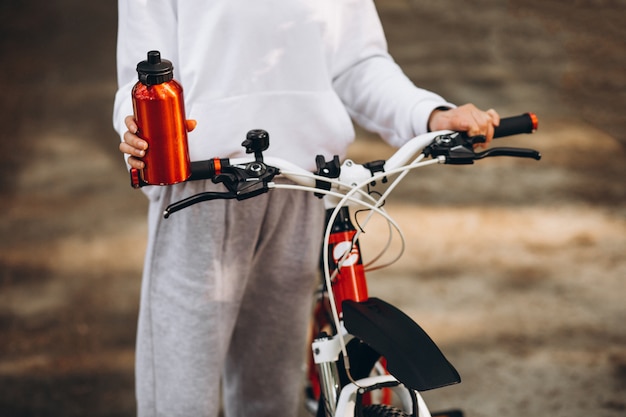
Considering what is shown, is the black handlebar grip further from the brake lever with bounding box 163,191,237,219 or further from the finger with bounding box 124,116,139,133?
the finger with bounding box 124,116,139,133

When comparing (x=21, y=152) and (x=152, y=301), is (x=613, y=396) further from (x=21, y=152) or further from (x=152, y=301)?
(x=21, y=152)

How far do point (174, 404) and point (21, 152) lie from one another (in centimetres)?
241

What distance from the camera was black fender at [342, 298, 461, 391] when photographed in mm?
1122

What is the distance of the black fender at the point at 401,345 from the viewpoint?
112 centimetres

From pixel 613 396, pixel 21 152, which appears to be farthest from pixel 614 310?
pixel 21 152

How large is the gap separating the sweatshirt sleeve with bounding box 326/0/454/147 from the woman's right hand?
0.53 metres

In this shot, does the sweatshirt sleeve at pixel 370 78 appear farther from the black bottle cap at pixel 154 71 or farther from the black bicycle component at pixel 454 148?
the black bottle cap at pixel 154 71

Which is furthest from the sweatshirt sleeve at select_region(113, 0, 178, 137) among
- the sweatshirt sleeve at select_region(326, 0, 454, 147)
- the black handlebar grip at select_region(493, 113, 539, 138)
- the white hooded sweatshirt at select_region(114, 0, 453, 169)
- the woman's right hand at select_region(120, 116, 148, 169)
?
the black handlebar grip at select_region(493, 113, 539, 138)

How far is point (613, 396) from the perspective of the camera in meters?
2.31

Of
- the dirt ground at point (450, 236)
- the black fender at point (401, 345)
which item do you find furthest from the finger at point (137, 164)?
the dirt ground at point (450, 236)

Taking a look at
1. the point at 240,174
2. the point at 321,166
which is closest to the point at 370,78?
the point at 321,166

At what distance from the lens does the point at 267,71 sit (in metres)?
1.42

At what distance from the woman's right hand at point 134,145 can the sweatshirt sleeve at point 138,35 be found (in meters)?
0.18

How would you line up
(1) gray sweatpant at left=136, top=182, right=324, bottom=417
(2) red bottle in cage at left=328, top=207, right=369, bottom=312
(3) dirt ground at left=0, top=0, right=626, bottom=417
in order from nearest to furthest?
1. (2) red bottle in cage at left=328, top=207, right=369, bottom=312
2. (1) gray sweatpant at left=136, top=182, right=324, bottom=417
3. (3) dirt ground at left=0, top=0, right=626, bottom=417
